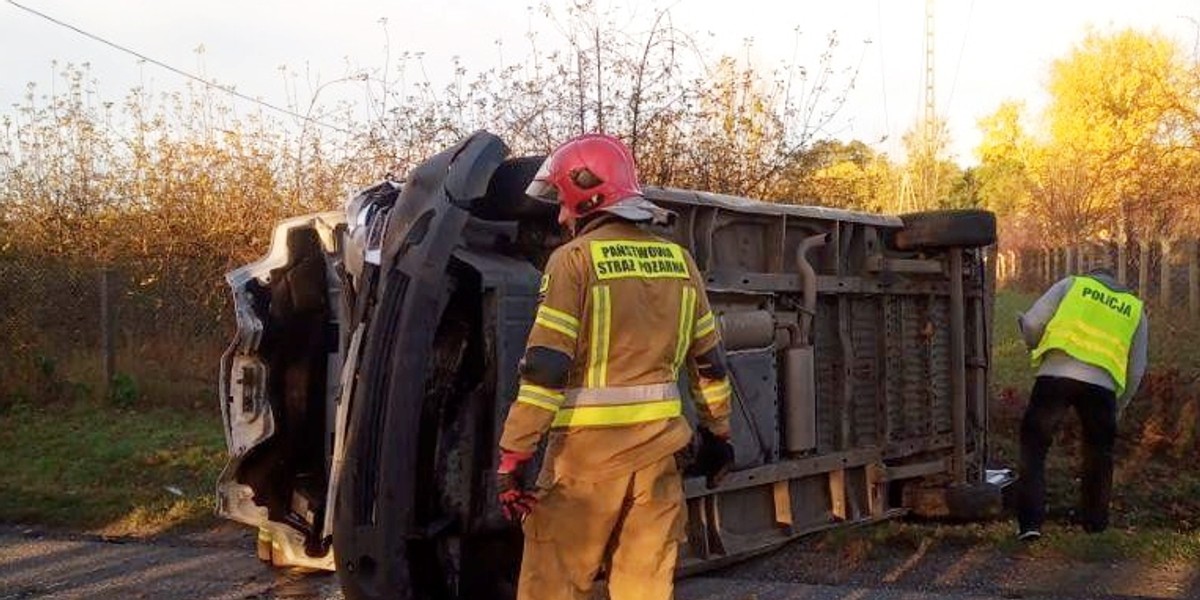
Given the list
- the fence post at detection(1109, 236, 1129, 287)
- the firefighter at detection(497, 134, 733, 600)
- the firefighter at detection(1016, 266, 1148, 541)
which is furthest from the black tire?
the fence post at detection(1109, 236, 1129, 287)

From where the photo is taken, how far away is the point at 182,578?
5938 mm

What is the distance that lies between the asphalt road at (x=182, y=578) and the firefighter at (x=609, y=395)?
1767 mm

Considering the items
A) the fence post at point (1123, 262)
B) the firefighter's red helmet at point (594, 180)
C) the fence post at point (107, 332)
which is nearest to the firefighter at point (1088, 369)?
the firefighter's red helmet at point (594, 180)

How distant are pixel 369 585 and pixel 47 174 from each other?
11919mm

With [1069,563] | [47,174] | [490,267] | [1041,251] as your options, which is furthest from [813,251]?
[1041,251]

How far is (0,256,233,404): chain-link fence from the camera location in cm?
1171

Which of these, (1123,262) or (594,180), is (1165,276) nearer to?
(1123,262)

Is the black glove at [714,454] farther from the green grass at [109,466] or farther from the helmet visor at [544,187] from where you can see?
the green grass at [109,466]

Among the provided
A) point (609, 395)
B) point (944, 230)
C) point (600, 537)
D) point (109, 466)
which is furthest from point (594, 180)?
point (109, 466)

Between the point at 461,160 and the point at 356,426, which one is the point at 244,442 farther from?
the point at 461,160

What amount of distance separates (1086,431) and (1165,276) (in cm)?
938

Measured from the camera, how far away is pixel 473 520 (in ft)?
13.7

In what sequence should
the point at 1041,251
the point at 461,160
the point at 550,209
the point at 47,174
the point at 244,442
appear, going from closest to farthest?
the point at 461,160 → the point at 550,209 → the point at 244,442 → the point at 47,174 → the point at 1041,251

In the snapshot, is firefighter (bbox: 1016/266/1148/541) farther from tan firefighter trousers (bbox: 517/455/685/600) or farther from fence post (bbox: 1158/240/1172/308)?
fence post (bbox: 1158/240/1172/308)
